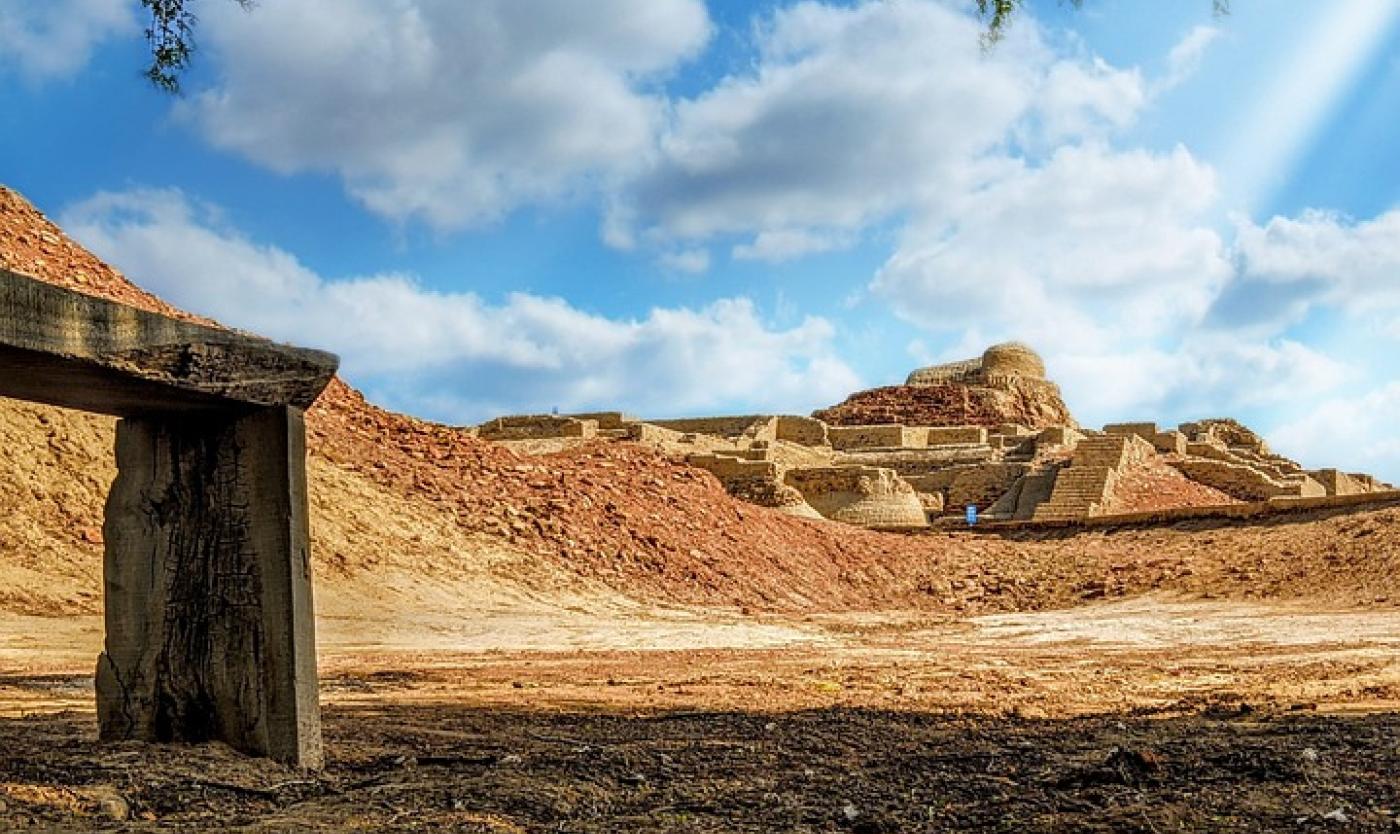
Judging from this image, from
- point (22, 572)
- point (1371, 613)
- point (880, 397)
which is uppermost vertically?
point (880, 397)

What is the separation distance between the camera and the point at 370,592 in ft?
53.2

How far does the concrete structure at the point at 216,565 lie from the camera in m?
5.44

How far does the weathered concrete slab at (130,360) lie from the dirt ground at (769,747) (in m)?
1.32

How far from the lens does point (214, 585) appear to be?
18.1ft

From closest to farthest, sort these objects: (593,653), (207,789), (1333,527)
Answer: (207,789), (593,653), (1333,527)

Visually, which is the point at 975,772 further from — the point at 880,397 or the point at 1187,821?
the point at 880,397

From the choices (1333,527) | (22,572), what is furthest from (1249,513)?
(22,572)

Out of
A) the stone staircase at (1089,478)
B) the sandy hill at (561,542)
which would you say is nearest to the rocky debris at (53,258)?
the sandy hill at (561,542)

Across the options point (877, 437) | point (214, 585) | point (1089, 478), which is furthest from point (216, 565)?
point (877, 437)

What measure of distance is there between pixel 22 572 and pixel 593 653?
6.36m

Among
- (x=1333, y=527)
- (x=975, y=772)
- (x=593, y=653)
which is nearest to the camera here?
(x=975, y=772)

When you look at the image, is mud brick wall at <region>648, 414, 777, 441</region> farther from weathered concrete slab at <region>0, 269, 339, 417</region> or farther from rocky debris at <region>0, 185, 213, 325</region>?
weathered concrete slab at <region>0, 269, 339, 417</region>

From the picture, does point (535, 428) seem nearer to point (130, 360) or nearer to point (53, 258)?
point (53, 258)

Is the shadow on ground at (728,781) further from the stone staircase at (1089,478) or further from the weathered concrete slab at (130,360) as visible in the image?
the stone staircase at (1089,478)
